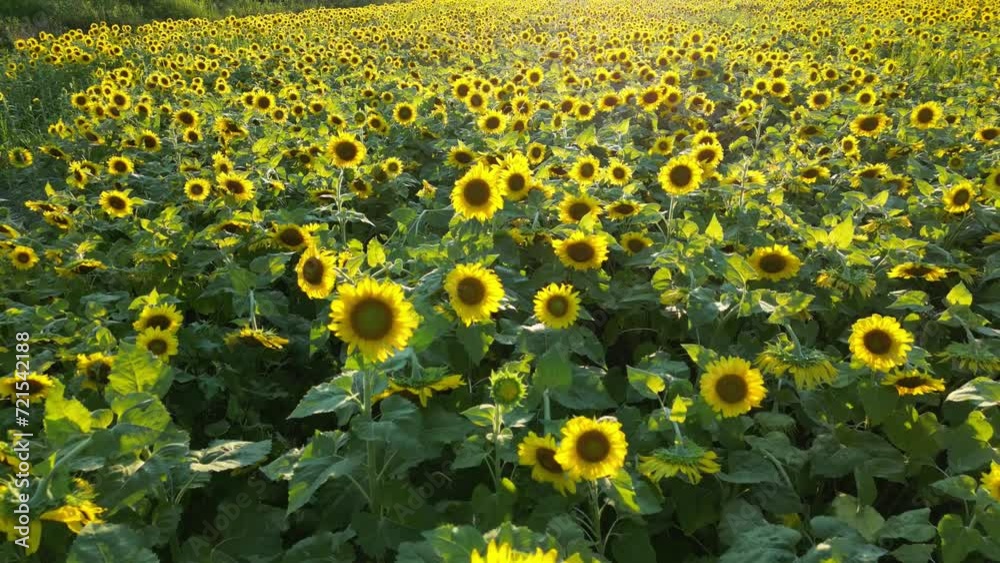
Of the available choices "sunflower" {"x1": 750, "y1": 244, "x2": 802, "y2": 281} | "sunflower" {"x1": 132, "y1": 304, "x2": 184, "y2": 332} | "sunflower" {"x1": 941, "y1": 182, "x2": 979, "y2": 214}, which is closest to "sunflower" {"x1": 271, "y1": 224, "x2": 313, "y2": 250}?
"sunflower" {"x1": 132, "y1": 304, "x2": 184, "y2": 332}

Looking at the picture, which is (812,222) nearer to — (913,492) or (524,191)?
(524,191)

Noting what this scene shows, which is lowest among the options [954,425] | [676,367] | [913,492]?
[913,492]

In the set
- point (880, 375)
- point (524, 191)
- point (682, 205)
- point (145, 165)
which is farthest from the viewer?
point (145, 165)

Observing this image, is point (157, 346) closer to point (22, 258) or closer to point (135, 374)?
point (135, 374)

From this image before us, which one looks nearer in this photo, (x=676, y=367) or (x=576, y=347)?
(x=676, y=367)

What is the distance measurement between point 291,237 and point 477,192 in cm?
100

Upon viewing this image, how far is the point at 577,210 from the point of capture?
10.5 ft

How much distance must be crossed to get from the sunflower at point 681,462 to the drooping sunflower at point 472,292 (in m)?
0.66

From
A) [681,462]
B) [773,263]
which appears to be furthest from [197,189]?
[681,462]

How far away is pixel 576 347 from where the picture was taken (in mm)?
2289

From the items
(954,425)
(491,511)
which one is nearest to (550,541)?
(491,511)

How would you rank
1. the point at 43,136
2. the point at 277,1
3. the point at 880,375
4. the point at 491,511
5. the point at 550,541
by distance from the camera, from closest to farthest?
the point at 550,541 → the point at 491,511 → the point at 880,375 → the point at 43,136 → the point at 277,1

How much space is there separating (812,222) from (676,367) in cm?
240

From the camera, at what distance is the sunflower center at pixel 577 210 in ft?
10.4
